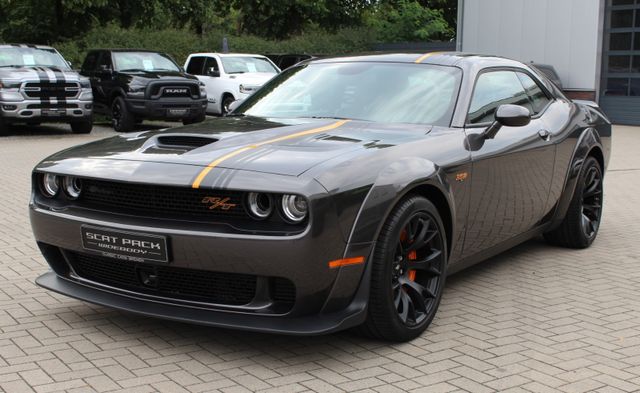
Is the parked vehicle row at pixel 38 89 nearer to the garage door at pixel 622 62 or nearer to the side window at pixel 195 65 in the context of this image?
the side window at pixel 195 65

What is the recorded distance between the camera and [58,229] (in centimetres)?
411

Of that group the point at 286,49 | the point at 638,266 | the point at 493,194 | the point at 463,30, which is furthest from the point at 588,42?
the point at 493,194

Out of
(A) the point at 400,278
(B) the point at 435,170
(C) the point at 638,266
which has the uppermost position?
(B) the point at 435,170

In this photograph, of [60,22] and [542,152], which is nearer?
[542,152]

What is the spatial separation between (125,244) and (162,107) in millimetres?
13832

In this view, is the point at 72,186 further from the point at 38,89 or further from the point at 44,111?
the point at 44,111

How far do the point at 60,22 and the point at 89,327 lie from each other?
2357 cm

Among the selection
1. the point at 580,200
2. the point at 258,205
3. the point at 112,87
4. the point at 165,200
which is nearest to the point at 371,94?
the point at 258,205

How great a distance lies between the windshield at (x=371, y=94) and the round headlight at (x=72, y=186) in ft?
4.59

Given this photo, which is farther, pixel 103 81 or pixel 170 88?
pixel 103 81

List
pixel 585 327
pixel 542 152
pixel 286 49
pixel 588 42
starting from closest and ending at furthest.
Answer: pixel 585 327, pixel 542 152, pixel 588 42, pixel 286 49

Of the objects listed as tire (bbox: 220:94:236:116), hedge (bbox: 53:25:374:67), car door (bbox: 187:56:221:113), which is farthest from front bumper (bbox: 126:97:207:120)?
hedge (bbox: 53:25:374:67)

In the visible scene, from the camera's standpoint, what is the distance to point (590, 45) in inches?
792

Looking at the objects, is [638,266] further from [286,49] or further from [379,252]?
[286,49]
